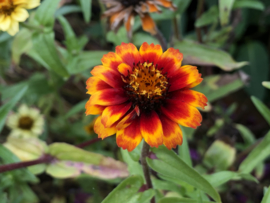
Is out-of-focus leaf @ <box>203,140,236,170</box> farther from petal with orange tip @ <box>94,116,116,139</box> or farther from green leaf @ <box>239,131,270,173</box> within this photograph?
petal with orange tip @ <box>94,116,116,139</box>

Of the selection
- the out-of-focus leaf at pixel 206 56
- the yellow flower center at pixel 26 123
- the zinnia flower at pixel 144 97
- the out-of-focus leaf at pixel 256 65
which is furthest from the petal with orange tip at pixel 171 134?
the out-of-focus leaf at pixel 256 65

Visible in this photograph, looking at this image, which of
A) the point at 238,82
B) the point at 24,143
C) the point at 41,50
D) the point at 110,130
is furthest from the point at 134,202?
the point at 238,82

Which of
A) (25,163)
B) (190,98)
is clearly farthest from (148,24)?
(25,163)

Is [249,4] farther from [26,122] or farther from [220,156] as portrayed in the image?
[26,122]

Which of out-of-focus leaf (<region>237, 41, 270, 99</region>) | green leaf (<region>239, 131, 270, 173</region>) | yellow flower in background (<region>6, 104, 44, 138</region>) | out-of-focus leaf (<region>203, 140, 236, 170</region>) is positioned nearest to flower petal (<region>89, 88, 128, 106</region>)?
green leaf (<region>239, 131, 270, 173</region>)

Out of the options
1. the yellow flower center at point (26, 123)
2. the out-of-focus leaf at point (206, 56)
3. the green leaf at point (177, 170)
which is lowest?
the yellow flower center at point (26, 123)

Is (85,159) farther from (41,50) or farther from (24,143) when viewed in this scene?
(41,50)

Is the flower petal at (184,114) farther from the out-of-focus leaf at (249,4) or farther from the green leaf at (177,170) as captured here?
the out-of-focus leaf at (249,4)
